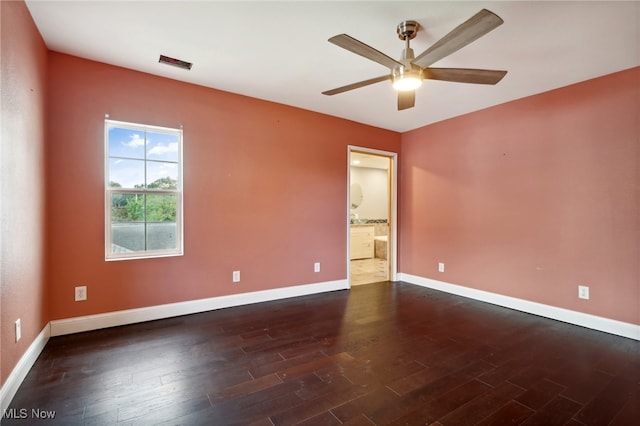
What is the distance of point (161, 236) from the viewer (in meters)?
3.19

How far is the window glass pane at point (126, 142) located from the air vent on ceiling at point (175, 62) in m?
0.77

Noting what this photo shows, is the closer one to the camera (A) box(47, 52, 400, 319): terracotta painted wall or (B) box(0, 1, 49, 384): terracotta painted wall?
(B) box(0, 1, 49, 384): terracotta painted wall

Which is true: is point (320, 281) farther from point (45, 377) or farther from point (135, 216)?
point (45, 377)

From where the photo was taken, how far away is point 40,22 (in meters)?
2.24

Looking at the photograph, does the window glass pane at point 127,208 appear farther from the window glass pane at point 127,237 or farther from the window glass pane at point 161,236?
the window glass pane at point 161,236

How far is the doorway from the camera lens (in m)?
5.05

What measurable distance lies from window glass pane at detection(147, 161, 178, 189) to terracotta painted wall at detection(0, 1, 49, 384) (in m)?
0.84

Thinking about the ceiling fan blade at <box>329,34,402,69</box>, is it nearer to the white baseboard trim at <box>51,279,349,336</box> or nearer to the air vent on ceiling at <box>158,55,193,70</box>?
the air vent on ceiling at <box>158,55,193,70</box>

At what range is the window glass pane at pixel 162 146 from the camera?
10.3 ft

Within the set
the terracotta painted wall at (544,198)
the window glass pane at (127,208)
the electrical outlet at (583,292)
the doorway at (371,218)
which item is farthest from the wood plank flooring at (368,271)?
the window glass pane at (127,208)

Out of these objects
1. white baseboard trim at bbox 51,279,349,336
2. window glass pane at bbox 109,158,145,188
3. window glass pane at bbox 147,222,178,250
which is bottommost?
white baseboard trim at bbox 51,279,349,336

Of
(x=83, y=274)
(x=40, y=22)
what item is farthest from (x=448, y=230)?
(x=40, y=22)

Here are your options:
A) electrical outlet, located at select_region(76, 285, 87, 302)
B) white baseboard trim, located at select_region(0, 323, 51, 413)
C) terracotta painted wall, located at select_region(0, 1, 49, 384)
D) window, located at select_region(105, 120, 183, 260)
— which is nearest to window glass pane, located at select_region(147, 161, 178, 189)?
window, located at select_region(105, 120, 183, 260)

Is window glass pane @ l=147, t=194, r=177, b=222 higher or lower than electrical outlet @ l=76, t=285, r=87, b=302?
higher
